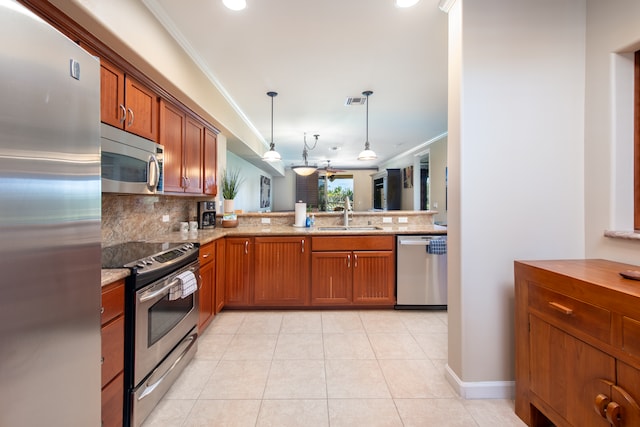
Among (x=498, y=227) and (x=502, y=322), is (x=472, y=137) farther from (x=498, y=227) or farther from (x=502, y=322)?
(x=502, y=322)

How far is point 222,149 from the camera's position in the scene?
3.78 m

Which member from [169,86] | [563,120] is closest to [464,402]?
[563,120]

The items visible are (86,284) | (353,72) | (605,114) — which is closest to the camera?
(86,284)

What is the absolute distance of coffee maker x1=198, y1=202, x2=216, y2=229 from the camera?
11.1ft

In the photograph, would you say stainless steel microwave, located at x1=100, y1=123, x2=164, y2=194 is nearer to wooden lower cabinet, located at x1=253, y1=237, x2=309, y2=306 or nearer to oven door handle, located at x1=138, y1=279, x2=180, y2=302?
oven door handle, located at x1=138, y1=279, x2=180, y2=302

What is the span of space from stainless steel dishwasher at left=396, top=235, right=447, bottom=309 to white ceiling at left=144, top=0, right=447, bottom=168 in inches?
69.7

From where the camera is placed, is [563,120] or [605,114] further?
[563,120]

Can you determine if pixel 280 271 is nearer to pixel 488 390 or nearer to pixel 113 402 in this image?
pixel 113 402

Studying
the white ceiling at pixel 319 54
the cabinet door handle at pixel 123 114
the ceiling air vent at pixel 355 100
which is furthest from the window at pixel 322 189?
the cabinet door handle at pixel 123 114

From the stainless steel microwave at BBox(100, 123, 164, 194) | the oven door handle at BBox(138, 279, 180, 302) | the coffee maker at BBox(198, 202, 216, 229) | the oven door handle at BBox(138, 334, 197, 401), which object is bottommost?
the oven door handle at BBox(138, 334, 197, 401)

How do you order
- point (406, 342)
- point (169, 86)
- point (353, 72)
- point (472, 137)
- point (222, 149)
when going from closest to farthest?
1. point (472, 137)
2. point (169, 86)
3. point (406, 342)
4. point (353, 72)
5. point (222, 149)

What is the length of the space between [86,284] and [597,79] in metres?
2.69

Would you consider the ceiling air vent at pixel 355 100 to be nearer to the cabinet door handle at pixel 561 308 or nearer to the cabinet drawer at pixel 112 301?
the cabinet door handle at pixel 561 308

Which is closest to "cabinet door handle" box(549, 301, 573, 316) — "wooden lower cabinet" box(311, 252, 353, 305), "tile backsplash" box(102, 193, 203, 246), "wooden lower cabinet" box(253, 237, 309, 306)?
"wooden lower cabinet" box(311, 252, 353, 305)
